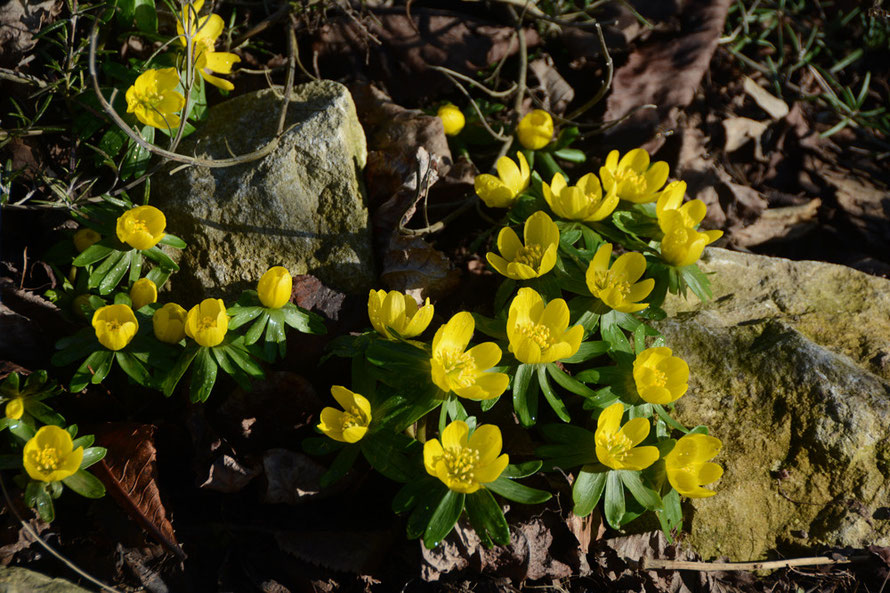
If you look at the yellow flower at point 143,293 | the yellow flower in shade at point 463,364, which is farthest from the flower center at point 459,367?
the yellow flower at point 143,293

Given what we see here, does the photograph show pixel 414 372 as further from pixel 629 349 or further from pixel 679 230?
pixel 679 230

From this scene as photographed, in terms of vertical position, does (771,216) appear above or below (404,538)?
above

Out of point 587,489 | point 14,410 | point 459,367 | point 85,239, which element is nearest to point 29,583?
point 14,410

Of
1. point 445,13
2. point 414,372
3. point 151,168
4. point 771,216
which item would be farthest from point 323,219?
point 771,216

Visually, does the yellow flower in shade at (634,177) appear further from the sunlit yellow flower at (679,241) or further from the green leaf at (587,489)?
the green leaf at (587,489)

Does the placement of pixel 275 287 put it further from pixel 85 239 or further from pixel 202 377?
pixel 85 239

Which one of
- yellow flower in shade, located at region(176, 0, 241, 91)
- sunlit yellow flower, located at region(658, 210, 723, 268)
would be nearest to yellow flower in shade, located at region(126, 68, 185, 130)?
yellow flower in shade, located at region(176, 0, 241, 91)

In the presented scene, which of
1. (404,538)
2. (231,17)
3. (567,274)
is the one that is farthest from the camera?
(231,17)
